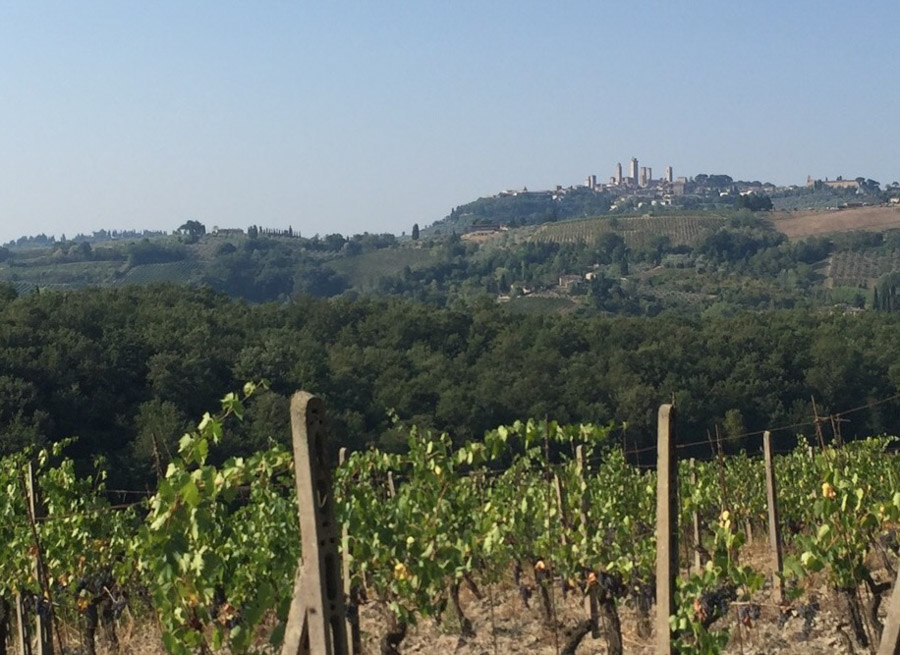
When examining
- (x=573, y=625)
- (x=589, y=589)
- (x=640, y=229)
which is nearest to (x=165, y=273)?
(x=640, y=229)

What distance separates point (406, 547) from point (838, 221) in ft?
405

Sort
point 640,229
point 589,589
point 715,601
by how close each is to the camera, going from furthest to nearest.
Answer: point 640,229, point 589,589, point 715,601

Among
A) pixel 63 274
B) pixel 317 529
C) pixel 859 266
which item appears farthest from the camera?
pixel 63 274

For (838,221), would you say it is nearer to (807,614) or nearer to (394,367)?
(394,367)

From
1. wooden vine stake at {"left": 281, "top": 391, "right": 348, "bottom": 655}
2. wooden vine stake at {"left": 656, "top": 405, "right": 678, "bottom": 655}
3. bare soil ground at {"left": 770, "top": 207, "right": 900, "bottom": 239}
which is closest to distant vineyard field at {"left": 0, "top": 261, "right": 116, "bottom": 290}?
bare soil ground at {"left": 770, "top": 207, "right": 900, "bottom": 239}

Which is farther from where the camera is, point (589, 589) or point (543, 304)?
point (543, 304)

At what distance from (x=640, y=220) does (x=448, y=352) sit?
97.1m

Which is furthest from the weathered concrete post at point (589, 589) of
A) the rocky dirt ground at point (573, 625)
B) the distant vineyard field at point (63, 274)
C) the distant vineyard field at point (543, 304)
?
the distant vineyard field at point (63, 274)

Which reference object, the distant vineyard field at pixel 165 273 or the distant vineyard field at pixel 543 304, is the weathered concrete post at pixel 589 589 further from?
the distant vineyard field at pixel 165 273

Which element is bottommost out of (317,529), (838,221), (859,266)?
(859,266)

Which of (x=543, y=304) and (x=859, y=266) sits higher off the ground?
(x=859, y=266)

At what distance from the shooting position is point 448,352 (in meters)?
41.7

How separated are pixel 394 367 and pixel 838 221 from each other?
317 feet

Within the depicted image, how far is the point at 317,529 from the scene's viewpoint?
3398 mm
